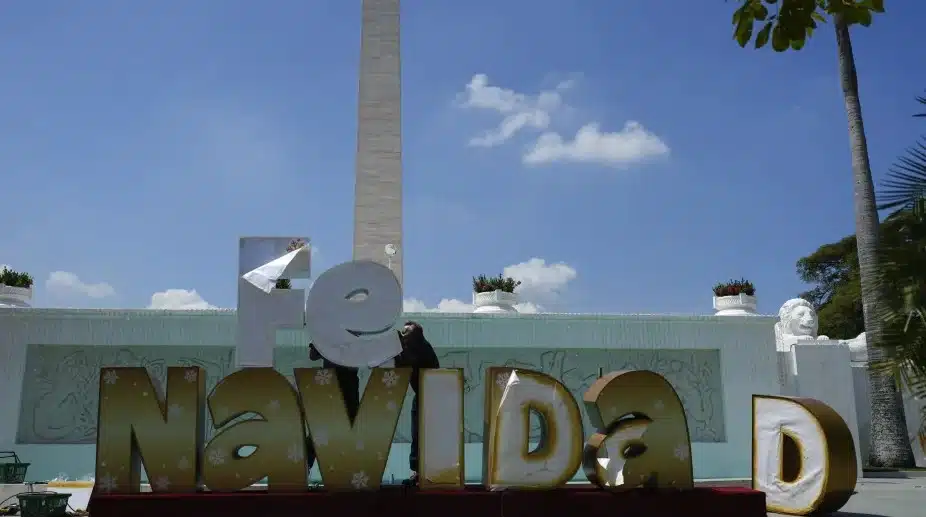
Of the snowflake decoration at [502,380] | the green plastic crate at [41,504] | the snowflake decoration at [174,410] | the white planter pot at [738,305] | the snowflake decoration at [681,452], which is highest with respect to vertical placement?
Result: the white planter pot at [738,305]

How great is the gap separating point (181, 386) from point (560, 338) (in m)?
8.80

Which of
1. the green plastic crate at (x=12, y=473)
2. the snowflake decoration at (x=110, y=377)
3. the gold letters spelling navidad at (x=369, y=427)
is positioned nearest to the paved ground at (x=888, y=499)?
the gold letters spelling navidad at (x=369, y=427)

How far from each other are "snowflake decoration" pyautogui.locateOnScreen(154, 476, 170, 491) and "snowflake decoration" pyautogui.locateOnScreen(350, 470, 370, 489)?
1769 mm

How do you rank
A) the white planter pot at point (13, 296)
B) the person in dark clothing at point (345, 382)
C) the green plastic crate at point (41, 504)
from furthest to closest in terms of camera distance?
the white planter pot at point (13, 296), the green plastic crate at point (41, 504), the person in dark clothing at point (345, 382)

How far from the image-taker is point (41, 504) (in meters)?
8.99

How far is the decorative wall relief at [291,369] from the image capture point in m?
14.5

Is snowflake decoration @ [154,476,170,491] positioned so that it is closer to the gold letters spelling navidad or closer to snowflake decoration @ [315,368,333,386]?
the gold letters spelling navidad

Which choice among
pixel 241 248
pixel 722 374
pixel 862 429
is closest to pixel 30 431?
pixel 241 248

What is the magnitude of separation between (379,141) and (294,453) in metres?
10.1

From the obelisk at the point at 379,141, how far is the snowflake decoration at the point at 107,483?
8945 mm

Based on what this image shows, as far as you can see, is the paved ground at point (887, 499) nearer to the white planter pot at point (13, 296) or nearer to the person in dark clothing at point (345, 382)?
the person in dark clothing at point (345, 382)

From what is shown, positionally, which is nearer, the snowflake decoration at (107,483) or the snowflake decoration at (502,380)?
the snowflake decoration at (107,483)

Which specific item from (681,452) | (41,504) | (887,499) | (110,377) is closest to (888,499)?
(887,499)

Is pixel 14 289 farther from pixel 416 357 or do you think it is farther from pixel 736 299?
pixel 736 299
